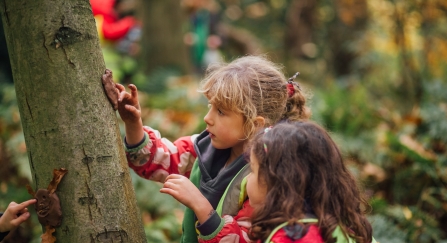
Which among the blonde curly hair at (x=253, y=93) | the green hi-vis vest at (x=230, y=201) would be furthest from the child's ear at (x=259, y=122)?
the green hi-vis vest at (x=230, y=201)

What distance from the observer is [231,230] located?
6.98 ft

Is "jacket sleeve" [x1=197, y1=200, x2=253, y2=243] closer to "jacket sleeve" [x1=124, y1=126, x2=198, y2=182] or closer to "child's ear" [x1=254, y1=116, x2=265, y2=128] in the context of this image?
"child's ear" [x1=254, y1=116, x2=265, y2=128]

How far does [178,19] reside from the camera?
8.80m

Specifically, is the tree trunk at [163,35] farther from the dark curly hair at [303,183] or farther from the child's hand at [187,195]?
the dark curly hair at [303,183]

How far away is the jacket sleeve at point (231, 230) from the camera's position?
210 centimetres

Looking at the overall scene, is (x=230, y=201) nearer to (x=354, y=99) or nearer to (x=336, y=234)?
(x=336, y=234)

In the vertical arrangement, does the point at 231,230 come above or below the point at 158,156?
below

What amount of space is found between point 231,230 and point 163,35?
22.9 ft

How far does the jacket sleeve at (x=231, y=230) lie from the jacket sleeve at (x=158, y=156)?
56cm

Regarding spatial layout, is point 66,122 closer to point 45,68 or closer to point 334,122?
point 45,68

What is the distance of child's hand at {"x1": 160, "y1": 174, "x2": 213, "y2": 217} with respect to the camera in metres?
2.13

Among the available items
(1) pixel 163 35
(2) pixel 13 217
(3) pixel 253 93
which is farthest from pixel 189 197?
Answer: (1) pixel 163 35

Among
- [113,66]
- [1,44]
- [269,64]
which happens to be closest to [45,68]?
[269,64]

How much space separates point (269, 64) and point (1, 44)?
719 centimetres
